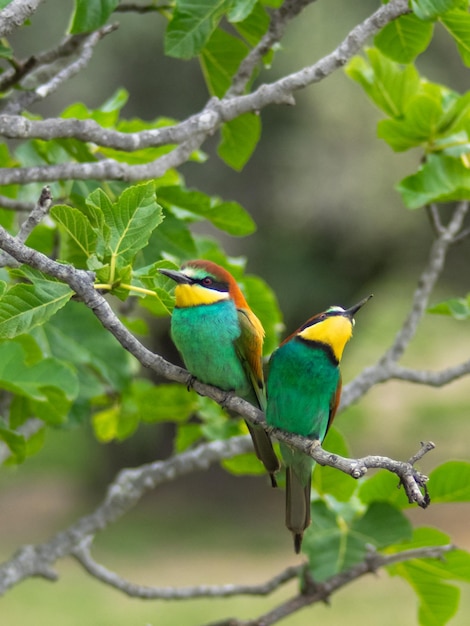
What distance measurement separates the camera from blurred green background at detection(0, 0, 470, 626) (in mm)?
7945

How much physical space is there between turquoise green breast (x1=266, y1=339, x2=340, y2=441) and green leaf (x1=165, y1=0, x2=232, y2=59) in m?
0.59

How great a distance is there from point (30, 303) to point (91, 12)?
0.62 metres

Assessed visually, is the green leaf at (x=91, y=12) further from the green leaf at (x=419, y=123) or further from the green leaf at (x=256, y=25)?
the green leaf at (x=419, y=123)

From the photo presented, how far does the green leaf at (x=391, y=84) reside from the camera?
2.16m

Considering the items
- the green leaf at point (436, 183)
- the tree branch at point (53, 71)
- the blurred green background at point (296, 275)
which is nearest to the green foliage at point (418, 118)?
the green leaf at point (436, 183)

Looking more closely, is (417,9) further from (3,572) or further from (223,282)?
(3,572)

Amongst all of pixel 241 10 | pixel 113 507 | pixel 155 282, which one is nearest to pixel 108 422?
pixel 113 507

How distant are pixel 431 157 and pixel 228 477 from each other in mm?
9910

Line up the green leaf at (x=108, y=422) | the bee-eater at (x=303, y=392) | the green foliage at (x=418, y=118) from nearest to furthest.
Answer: the bee-eater at (x=303, y=392) < the green foliage at (x=418, y=118) < the green leaf at (x=108, y=422)

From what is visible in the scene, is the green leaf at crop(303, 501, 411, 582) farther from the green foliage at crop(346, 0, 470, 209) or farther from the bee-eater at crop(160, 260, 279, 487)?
the green foliage at crop(346, 0, 470, 209)

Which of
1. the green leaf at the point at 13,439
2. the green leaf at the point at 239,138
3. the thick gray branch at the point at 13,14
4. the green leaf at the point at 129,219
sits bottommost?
the green leaf at the point at 13,439

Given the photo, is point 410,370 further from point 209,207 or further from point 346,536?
point 209,207

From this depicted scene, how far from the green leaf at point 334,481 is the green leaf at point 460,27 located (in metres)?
0.79

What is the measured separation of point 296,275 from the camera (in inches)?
373
